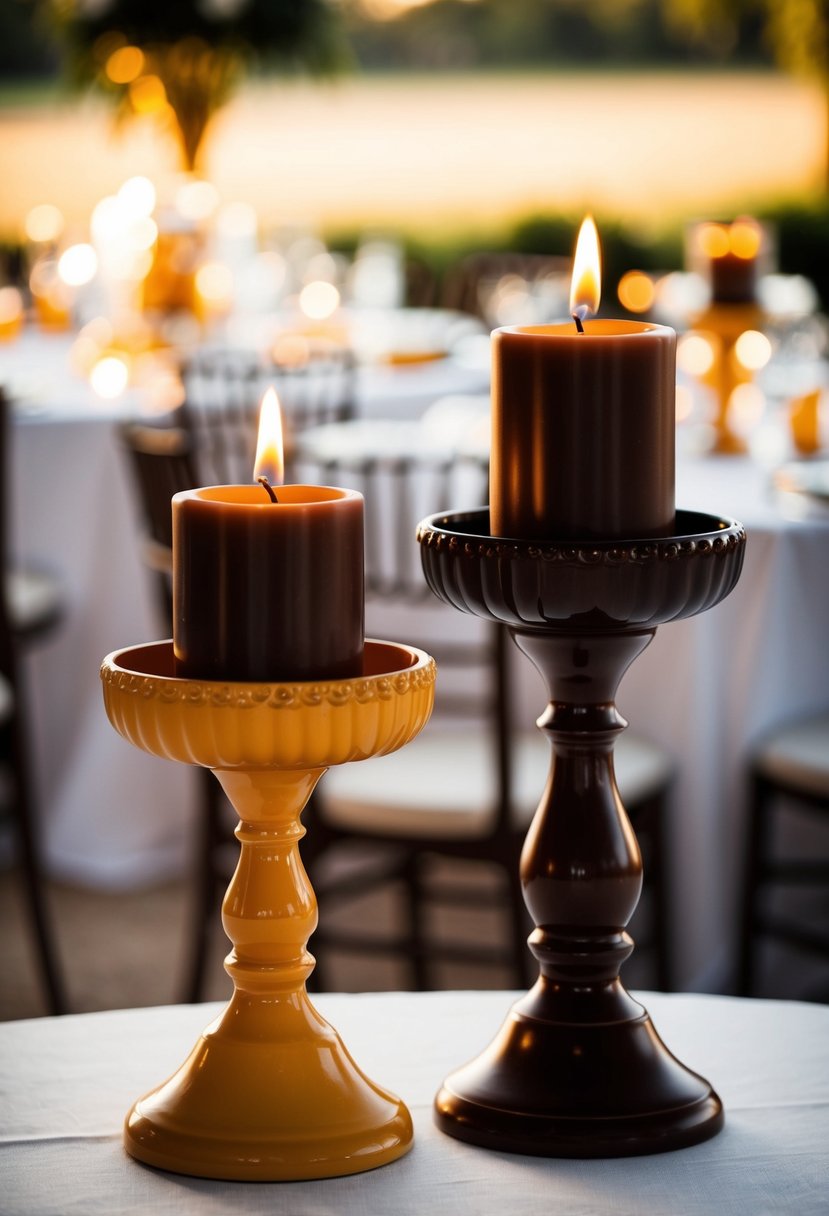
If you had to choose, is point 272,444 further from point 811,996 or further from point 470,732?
point 811,996

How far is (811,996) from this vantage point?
235 centimetres

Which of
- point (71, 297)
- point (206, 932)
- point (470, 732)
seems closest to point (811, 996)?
point (470, 732)

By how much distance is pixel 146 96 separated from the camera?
5758 mm

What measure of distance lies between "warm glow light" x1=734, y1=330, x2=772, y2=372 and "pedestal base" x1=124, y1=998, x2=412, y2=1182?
2.47m

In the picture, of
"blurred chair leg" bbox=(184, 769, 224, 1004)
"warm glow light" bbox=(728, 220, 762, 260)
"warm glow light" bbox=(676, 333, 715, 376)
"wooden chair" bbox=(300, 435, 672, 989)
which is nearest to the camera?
"wooden chair" bbox=(300, 435, 672, 989)

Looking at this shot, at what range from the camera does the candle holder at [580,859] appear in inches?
25.3

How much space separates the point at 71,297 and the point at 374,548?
196 centimetres

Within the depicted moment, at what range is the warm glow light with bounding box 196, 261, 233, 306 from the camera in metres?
3.90

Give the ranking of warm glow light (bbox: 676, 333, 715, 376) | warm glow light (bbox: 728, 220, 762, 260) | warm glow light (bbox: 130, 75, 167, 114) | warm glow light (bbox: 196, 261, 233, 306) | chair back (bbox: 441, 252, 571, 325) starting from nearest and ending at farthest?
warm glow light (bbox: 728, 220, 762, 260) < warm glow light (bbox: 676, 333, 715, 376) < warm glow light (bbox: 196, 261, 233, 306) < chair back (bbox: 441, 252, 571, 325) < warm glow light (bbox: 130, 75, 167, 114)

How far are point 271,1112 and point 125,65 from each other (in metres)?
5.12

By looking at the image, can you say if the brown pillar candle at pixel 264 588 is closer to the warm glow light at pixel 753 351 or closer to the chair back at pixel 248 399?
the chair back at pixel 248 399

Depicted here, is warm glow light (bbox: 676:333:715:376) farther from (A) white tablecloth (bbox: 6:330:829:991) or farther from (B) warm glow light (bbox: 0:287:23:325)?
(B) warm glow light (bbox: 0:287:23:325)

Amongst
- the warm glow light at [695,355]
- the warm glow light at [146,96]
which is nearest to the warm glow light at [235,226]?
the warm glow light at [146,96]

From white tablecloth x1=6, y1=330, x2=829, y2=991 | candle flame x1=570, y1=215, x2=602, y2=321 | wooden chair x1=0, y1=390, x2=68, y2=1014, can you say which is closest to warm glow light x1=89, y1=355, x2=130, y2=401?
white tablecloth x1=6, y1=330, x2=829, y2=991
